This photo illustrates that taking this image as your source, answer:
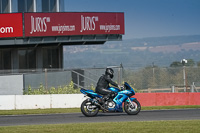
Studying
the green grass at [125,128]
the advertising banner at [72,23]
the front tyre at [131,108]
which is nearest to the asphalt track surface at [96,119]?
the front tyre at [131,108]

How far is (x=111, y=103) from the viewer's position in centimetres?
1686

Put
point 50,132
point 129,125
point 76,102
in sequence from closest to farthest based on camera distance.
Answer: point 50,132 → point 129,125 → point 76,102

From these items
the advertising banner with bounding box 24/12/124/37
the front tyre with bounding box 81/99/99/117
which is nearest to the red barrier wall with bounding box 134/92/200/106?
the front tyre with bounding box 81/99/99/117

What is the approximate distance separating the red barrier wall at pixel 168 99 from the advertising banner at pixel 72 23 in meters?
13.6

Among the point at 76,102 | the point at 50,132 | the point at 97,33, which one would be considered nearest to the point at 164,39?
the point at 97,33

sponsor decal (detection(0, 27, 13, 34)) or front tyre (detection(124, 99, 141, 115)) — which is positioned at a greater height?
sponsor decal (detection(0, 27, 13, 34))

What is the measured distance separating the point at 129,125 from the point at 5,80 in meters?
16.7

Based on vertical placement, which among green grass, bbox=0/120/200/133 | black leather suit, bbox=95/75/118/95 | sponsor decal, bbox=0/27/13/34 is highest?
sponsor decal, bbox=0/27/13/34

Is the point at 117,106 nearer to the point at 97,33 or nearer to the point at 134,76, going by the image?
the point at 134,76

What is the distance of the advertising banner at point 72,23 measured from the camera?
34.6m

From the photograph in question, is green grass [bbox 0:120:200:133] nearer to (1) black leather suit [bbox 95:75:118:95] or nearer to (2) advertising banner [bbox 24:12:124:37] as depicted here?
(1) black leather suit [bbox 95:75:118:95]

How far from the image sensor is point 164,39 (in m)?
182

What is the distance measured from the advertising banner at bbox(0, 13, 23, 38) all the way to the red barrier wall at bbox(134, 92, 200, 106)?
13.7 m

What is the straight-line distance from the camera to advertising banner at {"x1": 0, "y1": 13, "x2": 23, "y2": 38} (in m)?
33.6
